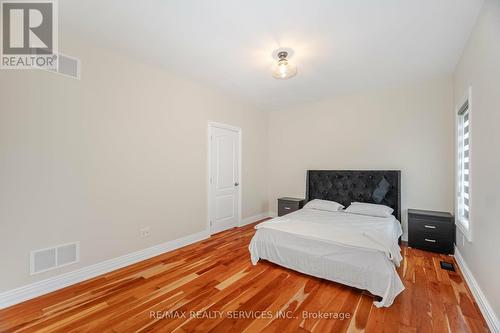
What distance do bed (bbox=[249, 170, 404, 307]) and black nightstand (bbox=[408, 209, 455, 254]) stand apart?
11.9 inches

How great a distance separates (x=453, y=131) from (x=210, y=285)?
3.98m

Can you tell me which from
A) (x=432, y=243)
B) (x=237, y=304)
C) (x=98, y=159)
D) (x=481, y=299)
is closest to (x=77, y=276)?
(x=98, y=159)

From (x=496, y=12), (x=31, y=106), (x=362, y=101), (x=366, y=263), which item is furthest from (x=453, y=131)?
(x=31, y=106)

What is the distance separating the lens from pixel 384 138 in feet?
12.3

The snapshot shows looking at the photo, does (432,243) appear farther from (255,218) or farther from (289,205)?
(255,218)

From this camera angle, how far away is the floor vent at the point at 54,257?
6.71 ft

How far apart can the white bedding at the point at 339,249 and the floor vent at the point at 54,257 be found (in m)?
1.97

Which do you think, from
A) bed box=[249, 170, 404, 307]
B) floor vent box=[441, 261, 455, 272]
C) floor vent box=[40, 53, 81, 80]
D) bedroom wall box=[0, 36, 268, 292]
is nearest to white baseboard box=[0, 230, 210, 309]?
bedroom wall box=[0, 36, 268, 292]

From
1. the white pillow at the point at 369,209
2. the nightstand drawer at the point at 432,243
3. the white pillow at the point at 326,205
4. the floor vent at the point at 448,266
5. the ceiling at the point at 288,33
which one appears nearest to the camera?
the ceiling at the point at 288,33

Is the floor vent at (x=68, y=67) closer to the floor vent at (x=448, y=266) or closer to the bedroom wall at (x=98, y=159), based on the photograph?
the bedroom wall at (x=98, y=159)

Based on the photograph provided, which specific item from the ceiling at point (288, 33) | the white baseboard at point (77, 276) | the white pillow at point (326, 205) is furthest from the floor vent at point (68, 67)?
the white pillow at point (326, 205)

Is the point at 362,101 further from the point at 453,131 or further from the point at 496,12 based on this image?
the point at 496,12

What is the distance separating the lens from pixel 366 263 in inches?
80.2

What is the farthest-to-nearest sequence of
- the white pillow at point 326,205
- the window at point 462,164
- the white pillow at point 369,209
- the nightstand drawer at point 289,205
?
1. the nightstand drawer at point 289,205
2. the white pillow at point 326,205
3. the white pillow at point 369,209
4. the window at point 462,164
